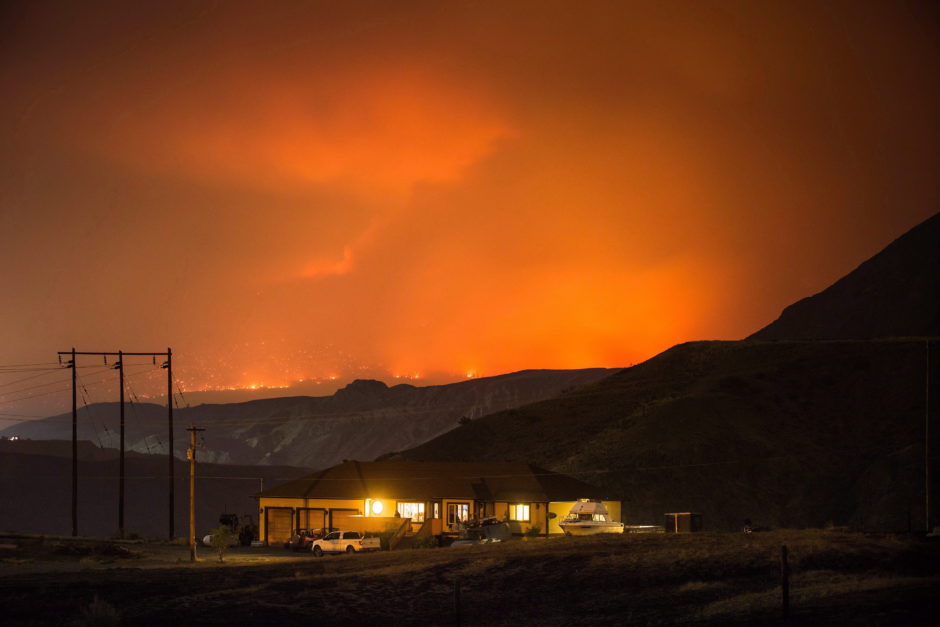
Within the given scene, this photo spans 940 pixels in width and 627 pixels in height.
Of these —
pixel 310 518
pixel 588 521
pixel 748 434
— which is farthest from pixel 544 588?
pixel 748 434

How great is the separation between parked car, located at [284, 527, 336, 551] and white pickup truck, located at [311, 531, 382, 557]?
4.91 metres

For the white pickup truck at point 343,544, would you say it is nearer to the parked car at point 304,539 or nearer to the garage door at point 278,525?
the parked car at point 304,539

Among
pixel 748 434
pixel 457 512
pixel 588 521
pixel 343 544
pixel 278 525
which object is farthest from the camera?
pixel 748 434

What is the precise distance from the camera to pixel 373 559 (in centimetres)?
5344

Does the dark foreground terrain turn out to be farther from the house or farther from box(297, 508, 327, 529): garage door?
box(297, 508, 327, 529): garage door

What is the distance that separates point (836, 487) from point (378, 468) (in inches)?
1899

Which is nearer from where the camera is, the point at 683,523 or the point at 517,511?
the point at 683,523

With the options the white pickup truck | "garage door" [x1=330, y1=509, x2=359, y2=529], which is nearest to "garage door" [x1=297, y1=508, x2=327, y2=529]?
"garage door" [x1=330, y1=509, x2=359, y2=529]

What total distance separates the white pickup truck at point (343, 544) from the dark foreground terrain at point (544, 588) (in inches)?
519

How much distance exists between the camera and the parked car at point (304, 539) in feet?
235

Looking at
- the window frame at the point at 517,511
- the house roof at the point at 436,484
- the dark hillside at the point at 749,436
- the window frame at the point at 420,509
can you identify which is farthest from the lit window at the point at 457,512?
the dark hillside at the point at 749,436

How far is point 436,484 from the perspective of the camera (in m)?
82.0

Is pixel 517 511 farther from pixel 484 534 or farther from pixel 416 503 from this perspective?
pixel 484 534

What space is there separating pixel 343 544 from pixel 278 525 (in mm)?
17810
